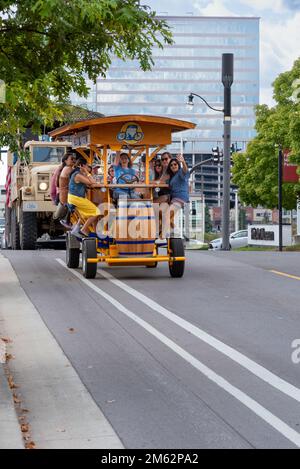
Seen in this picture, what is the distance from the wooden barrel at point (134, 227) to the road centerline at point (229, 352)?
2.14 metres

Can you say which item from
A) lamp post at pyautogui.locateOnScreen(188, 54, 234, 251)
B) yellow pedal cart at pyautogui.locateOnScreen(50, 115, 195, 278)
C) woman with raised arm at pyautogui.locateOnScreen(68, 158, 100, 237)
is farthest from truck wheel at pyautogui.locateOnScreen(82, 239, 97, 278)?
lamp post at pyautogui.locateOnScreen(188, 54, 234, 251)

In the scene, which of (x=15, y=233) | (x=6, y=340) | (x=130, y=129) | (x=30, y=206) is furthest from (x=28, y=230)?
(x=6, y=340)

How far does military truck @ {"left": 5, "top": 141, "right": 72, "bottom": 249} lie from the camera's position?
2622 cm

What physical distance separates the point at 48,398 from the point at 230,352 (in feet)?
8.45

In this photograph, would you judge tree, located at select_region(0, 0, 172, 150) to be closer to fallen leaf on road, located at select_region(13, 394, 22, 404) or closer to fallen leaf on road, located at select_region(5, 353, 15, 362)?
fallen leaf on road, located at select_region(5, 353, 15, 362)

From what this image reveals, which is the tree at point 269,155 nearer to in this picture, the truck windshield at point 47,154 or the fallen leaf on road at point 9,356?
the truck windshield at point 47,154

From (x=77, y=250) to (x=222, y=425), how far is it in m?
11.9

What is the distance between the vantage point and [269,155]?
185ft

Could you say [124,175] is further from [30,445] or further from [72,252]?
[30,445]

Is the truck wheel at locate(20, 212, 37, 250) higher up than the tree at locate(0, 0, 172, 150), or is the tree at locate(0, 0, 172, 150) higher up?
the tree at locate(0, 0, 172, 150)

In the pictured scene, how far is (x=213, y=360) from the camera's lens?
365 inches

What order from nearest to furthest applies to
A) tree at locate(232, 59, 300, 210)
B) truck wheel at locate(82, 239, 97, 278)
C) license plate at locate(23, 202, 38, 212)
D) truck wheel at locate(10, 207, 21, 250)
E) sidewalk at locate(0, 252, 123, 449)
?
sidewalk at locate(0, 252, 123, 449) → truck wheel at locate(82, 239, 97, 278) → license plate at locate(23, 202, 38, 212) → truck wheel at locate(10, 207, 21, 250) → tree at locate(232, 59, 300, 210)

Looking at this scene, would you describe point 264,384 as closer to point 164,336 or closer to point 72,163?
point 164,336

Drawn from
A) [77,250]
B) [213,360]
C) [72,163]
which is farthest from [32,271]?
[213,360]
